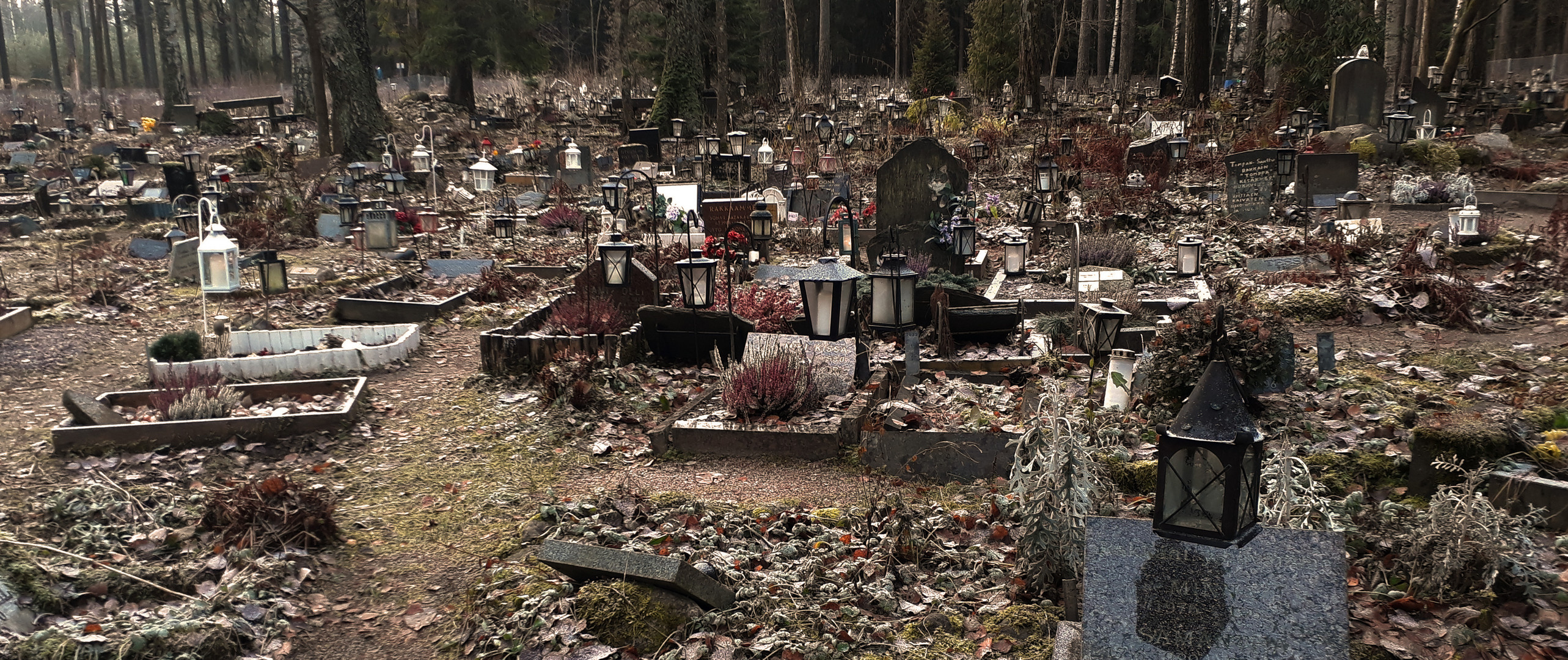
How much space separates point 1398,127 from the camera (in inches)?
749

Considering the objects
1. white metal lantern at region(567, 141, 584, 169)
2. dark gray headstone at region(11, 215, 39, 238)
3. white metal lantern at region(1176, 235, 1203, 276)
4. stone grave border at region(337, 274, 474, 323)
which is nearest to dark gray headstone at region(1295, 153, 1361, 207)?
white metal lantern at region(1176, 235, 1203, 276)

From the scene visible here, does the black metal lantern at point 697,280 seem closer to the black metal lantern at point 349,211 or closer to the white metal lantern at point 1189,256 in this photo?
the white metal lantern at point 1189,256

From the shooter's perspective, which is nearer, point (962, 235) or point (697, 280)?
point (697, 280)

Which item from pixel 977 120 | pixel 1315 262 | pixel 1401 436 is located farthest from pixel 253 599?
pixel 977 120

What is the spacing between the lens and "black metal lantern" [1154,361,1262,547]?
334 centimetres

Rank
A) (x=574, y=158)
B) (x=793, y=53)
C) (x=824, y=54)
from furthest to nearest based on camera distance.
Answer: (x=824, y=54) < (x=793, y=53) < (x=574, y=158)

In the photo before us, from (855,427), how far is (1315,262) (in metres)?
8.24

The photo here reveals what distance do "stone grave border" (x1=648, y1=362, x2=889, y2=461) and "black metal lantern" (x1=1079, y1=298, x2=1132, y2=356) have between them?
2.41m

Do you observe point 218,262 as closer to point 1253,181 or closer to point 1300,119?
point 1253,181

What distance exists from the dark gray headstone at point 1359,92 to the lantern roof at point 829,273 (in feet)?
57.9

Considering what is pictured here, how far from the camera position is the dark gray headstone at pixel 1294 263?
12711mm

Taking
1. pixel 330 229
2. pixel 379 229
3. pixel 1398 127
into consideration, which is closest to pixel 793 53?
pixel 1398 127

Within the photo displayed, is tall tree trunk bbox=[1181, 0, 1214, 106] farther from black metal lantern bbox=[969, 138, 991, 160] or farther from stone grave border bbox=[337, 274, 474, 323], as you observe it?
stone grave border bbox=[337, 274, 474, 323]

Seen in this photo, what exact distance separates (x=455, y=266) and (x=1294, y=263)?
11.6 m
